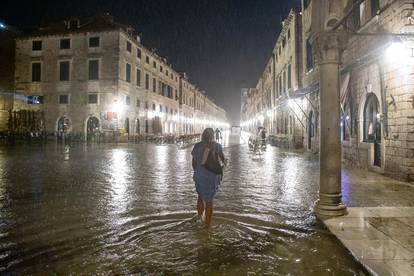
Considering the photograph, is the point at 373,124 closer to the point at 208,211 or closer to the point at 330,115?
the point at 330,115

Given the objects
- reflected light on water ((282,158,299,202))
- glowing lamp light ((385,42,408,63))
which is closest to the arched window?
glowing lamp light ((385,42,408,63))

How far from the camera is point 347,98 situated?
13.4m

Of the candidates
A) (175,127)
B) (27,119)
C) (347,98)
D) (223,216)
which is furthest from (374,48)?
(175,127)

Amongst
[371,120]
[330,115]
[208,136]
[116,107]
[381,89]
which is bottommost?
[208,136]

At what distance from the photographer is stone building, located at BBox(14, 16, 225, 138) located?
30969mm

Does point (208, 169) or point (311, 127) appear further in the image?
point (311, 127)

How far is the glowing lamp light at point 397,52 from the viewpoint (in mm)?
9055

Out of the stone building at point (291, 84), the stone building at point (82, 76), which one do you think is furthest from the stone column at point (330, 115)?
the stone building at point (82, 76)

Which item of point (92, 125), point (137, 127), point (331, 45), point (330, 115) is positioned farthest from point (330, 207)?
point (137, 127)

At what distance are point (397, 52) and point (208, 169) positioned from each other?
7.70m

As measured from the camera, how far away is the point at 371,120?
1161cm

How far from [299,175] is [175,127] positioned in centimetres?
4196

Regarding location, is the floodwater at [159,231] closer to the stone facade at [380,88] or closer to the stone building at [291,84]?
the stone facade at [380,88]

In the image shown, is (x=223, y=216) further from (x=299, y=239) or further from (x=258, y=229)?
(x=299, y=239)
